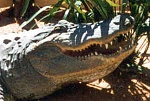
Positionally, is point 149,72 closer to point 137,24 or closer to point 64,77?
point 137,24

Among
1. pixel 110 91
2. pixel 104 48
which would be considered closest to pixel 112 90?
pixel 110 91

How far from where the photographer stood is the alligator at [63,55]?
302 cm

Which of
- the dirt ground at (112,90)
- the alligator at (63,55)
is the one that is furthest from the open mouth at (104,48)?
the dirt ground at (112,90)

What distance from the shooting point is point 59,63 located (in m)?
3.17

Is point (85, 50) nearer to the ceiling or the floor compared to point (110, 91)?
nearer to the ceiling

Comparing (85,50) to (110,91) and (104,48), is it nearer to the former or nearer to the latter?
(104,48)

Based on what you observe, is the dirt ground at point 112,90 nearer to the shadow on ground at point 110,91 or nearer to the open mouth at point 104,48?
the shadow on ground at point 110,91

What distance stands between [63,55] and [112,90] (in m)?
0.69

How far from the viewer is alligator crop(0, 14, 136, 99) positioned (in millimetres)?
3023

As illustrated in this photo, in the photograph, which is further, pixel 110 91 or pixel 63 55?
pixel 110 91

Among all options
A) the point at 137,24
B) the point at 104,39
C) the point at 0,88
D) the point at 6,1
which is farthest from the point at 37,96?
the point at 6,1

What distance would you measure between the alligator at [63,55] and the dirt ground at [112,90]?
194 mm

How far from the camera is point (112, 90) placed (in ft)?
11.6

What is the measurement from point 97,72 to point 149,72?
2.25 ft
